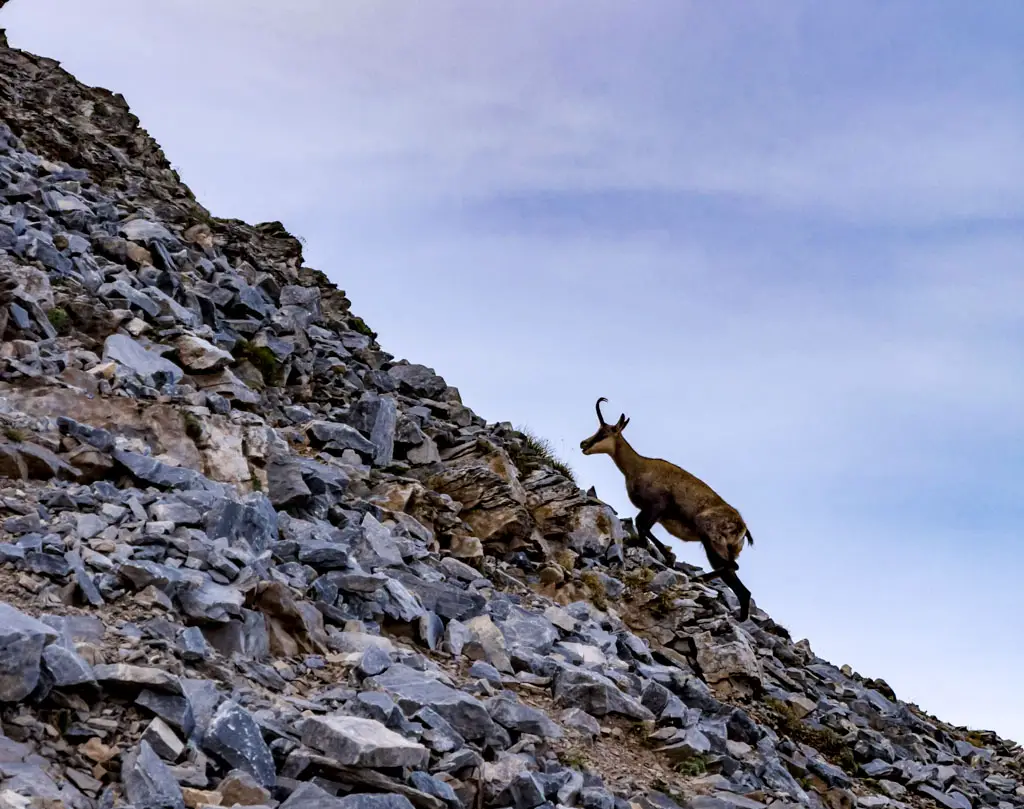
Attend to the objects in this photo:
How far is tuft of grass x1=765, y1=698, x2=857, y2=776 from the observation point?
43.9 feet

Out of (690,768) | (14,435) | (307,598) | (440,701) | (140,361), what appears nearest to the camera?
(440,701)

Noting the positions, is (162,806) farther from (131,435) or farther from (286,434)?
(286,434)

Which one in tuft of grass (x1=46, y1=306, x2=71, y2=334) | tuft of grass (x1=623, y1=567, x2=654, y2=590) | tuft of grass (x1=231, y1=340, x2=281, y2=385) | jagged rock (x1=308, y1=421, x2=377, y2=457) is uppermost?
A: tuft of grass (x1=231, y1=340, x2=281, y2=385)

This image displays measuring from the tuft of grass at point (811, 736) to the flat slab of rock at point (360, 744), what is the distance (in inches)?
329

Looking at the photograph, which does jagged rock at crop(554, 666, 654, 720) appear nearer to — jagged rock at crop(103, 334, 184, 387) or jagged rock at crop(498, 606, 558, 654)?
jagged rock at crop(498, 606, 558, 654)

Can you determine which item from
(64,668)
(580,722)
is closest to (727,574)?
(580,722)

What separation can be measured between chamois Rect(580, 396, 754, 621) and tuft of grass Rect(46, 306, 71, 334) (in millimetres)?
10575

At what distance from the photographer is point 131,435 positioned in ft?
35.8

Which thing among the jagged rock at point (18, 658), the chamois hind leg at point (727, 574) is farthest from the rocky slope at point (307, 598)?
the chamois hind leg at point (727, 574)

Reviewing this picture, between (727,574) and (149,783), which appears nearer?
(149,783)

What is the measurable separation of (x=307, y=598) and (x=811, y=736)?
812 cm

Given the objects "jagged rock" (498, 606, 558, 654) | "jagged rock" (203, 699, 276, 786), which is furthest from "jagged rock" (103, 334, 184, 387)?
"jagged rock" (203, 699, 276, 786)

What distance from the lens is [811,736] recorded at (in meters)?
13.6

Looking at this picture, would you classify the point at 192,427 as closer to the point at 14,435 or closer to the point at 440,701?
the point at 14,435
